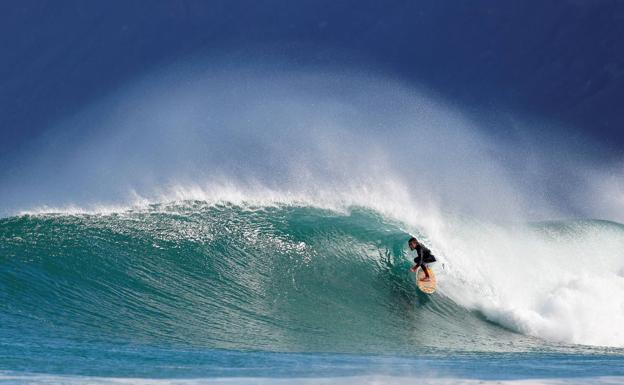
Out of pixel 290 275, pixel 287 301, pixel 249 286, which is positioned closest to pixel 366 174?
pixel 290 275

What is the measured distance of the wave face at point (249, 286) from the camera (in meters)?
9.60

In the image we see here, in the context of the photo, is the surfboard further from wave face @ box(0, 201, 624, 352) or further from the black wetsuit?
the black wetsuit

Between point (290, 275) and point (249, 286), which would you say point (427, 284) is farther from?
point (249, 286)

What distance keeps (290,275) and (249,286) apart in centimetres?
87

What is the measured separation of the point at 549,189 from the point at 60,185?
21.0 metres

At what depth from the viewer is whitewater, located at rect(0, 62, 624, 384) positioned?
799 centimetres

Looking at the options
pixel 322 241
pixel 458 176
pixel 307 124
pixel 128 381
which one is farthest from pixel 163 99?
pixel 128 381

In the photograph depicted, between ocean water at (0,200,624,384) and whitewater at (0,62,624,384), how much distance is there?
42mm

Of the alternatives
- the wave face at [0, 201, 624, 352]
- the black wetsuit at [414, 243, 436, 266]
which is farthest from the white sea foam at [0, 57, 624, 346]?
the black wetsuit at [414, 243, 436, 266]

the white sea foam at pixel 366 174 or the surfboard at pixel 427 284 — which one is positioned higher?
the white sea foam at pixel 366 174

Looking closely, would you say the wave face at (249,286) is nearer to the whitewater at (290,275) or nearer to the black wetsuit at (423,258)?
the whitewater at (290,275)

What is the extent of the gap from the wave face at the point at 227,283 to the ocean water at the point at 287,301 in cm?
4

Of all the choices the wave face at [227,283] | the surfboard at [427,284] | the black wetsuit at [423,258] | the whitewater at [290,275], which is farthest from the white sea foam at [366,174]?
the black wetsuit at [423,258]

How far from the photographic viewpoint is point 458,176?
25.6 metres
